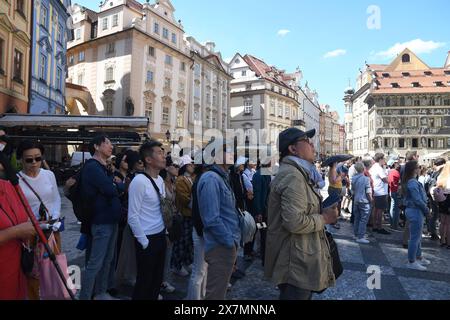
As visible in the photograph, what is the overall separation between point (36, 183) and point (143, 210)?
3.78ft

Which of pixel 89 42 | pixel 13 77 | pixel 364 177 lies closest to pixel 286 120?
pixel 89 42

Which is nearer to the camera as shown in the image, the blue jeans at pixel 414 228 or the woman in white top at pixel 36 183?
the woman in white top at pixel 36 183

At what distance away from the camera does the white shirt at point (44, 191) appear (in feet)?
10.5

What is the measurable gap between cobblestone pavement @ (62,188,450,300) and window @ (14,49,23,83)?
12.7m

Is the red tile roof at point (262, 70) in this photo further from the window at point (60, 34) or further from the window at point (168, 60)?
the window at point (60, 34)

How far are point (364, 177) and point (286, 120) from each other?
5137cm

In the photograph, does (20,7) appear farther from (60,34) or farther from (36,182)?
(36,182)

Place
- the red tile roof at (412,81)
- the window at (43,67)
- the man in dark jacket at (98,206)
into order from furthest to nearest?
the red tile roof at (412,81), the window at (43,67), the man in dark jacket at (98,206)

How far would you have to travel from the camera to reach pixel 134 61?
28875 millimetres

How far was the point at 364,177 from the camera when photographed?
24.6 feet

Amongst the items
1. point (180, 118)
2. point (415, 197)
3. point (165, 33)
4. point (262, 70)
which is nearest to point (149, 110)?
point (180, 118)

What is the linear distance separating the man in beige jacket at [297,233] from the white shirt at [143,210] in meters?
1.29

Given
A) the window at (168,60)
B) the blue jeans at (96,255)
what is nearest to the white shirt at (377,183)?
the blue jeans at (96,255)

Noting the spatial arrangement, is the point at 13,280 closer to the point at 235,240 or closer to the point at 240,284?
the point at 235,240
